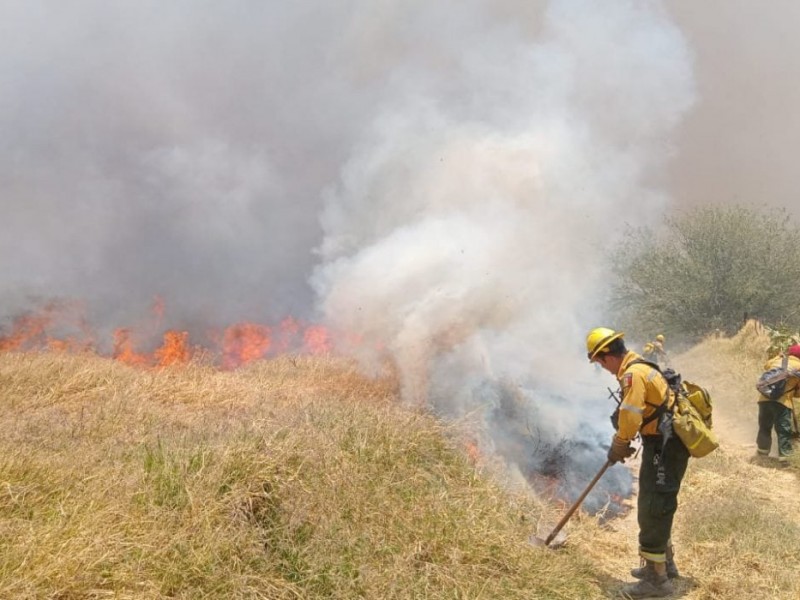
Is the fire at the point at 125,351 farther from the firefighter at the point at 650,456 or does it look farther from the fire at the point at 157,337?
the firefighter at the point at 650,456

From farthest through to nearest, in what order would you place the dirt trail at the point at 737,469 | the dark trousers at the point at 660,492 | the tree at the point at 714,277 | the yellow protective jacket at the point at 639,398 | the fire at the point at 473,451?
1. the tree at the point at 714,277
2. the fire at the point at 473,451
3. the dirt trail at the point at 737,469
4. the dark trousers at the point at 660,492
5. the yellow protective jacket at the point at 639,398

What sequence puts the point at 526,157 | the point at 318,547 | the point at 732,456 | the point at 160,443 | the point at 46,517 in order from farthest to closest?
the point at 526,157 → the point at 732,456 → the point at 160,443 → the point at 318,547 → the point at 46,517

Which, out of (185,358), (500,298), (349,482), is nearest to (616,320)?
(500,298)

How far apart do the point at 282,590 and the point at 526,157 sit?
9.70 metres

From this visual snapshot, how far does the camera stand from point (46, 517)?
334cm

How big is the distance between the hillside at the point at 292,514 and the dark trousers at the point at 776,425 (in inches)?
58.2

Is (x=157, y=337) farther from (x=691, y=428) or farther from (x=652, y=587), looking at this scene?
(x=691, y=428)

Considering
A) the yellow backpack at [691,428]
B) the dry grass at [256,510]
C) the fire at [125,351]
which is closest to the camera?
the dry grass at [256,510]

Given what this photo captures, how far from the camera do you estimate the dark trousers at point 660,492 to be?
15.0 ft

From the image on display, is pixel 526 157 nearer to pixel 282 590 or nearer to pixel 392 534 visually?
pixel 392 534

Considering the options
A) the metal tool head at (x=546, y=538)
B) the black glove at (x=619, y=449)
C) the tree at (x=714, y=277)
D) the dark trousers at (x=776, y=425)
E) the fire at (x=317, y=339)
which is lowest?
the metal tool head at (x=546, y=538)

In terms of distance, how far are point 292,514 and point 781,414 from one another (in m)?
7.33

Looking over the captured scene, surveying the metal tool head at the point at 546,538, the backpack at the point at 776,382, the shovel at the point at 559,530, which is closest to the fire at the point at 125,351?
the metal tool head at the point at 546,538

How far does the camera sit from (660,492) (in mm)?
4582
